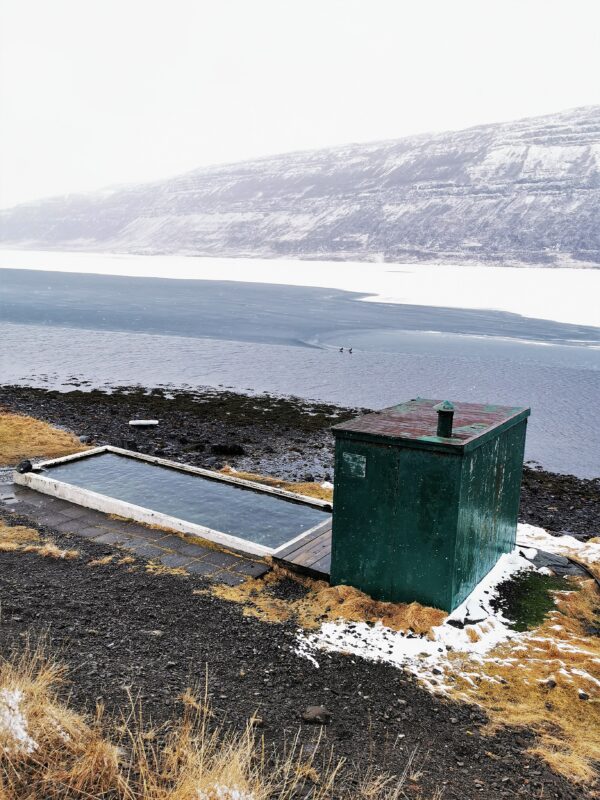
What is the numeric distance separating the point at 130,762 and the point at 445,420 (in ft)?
14.5

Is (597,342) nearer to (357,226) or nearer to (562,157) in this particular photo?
(357,226)

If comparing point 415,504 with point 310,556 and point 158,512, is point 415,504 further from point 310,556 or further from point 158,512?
point 158,512

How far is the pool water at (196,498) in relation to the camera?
10305 millimetres

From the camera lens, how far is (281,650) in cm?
663

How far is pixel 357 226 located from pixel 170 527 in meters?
177

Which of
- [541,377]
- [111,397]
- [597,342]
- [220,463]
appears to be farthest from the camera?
[597,342]

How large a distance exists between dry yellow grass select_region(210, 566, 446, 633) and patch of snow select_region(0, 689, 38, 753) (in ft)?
10.1

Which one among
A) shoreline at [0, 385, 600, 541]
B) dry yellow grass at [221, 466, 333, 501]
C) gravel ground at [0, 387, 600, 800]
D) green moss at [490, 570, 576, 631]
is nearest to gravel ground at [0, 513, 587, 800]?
gravel ground at [0, 387, 600, 800]

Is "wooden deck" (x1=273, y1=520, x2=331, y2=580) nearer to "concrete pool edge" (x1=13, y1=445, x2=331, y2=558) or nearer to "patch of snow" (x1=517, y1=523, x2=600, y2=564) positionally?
"concrete pool edge" (x1=13, y1=445, x2=331, y2=558)

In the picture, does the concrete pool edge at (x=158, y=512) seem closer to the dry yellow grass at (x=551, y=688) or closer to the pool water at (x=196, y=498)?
the pool water at (x=196, y=498)

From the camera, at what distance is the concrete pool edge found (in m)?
9.38

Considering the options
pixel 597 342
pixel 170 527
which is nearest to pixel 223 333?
pixel 597 342

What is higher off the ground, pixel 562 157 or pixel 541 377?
pixel 562 157

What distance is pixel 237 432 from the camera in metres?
20.3
